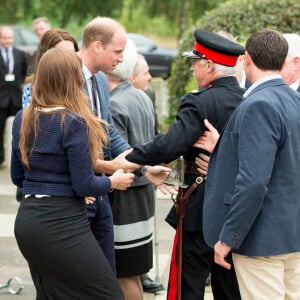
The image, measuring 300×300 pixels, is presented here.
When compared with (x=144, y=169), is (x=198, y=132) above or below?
above

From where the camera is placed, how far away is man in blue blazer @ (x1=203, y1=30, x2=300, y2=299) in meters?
3.93

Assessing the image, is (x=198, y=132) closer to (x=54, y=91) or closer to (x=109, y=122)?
(x=109, y=122)

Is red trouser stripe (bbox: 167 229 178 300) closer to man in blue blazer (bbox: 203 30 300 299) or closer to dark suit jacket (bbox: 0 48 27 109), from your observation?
man in blue blazer (bbox: 203 30 300 299)

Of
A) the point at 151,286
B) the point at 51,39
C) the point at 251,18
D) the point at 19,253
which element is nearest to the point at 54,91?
the point at 51,39

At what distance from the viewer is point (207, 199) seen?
4.30 m

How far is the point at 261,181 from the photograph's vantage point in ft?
12.8

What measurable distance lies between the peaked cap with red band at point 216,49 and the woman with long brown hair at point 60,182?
3.05ft

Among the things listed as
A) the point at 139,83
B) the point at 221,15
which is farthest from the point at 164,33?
the point at 139,83

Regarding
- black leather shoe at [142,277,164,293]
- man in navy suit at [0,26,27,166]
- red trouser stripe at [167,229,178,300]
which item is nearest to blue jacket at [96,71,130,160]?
red trouser stripe at [167,229,178,300]

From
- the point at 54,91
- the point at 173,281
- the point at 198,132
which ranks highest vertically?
the point at 54,91

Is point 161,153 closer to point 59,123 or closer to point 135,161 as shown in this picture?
point 135,161

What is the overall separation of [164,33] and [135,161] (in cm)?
3693

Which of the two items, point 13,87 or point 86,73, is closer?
point 86,73

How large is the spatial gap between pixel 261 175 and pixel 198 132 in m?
0.83
